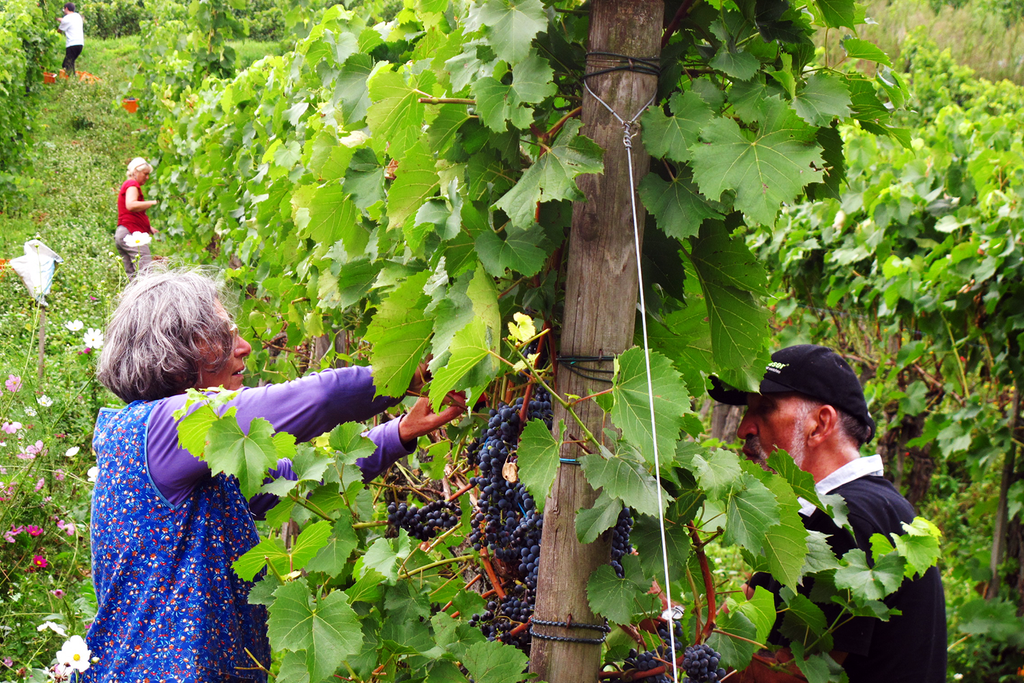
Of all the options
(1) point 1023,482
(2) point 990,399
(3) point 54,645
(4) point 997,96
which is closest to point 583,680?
(3) point 54,645

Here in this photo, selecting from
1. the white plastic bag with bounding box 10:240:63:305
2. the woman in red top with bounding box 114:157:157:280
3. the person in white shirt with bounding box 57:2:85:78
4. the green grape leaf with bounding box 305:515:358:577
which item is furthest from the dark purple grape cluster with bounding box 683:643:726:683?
the person in white shirt with bounding box 57:2:85:78

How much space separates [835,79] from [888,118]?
166 mm

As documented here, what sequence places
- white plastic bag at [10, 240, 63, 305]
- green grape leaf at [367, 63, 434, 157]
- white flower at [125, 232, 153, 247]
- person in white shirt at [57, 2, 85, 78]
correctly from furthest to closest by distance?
person in white shirt at [57, 2, 85, 78], white flower at [125, 232, 153, 247], white plastic bag at [10, 240, 63, 305], green grape leaf at [367, 63, 434, 157]

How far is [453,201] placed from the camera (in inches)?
53.1

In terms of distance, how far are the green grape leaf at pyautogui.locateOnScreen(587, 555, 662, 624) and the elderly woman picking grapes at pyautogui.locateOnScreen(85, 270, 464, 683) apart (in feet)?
1.81

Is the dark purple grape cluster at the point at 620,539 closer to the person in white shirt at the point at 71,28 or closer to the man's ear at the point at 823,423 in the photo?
the man's ear at the point at 823,423

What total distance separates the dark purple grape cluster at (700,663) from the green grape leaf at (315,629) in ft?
1.79

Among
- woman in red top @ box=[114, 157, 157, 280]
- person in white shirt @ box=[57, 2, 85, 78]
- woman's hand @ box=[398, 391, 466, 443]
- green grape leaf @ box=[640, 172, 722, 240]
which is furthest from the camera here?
person in white shirt @ box=[57, 2, 85, 78]

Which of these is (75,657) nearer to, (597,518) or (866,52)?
(597,518)

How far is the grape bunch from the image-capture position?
1713 mm

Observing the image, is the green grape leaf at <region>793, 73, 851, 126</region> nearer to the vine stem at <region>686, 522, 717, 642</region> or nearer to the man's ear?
the vine stem at <region>686, 522, 717, 642</region>

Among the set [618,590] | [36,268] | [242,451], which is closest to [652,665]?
[618,590]

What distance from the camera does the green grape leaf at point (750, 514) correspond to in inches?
49.4

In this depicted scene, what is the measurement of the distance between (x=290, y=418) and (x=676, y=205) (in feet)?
3.18
